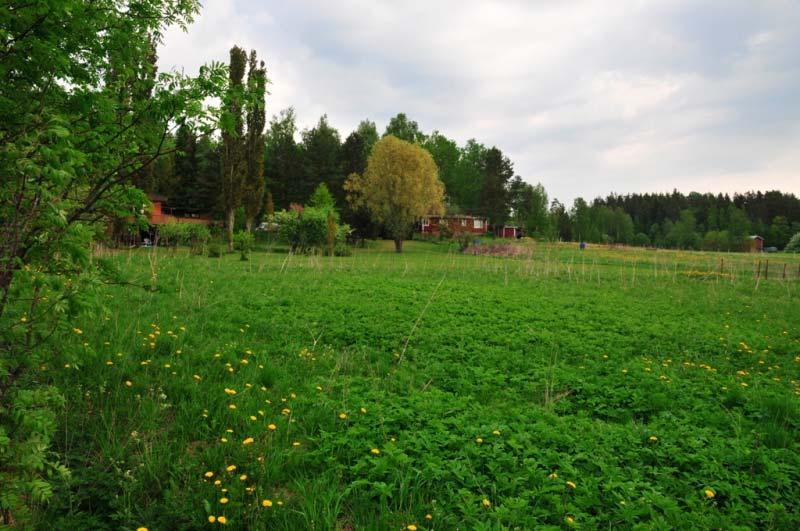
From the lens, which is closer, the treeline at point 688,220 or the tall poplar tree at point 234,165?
the tall poplar tree at point 234,165

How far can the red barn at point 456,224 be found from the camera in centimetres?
5360

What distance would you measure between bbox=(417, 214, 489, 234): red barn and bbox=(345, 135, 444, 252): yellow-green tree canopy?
16.1 m

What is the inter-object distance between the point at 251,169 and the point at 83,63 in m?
29.9

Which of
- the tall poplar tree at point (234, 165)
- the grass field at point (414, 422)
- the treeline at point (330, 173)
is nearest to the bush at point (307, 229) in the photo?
the tall poplar tree at point (234, 165)

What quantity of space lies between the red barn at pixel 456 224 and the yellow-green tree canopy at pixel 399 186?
16093 millimetres

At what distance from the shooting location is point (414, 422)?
3.97 m

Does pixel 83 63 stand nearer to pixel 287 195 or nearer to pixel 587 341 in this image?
pixel 587 341

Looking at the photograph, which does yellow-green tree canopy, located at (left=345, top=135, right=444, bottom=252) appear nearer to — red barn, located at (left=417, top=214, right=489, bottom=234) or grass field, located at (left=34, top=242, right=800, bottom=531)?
red barn, located at (left=417, top=214, right=489, bottom=234)

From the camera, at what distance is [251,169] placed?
31.3 m

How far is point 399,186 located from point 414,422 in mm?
31420

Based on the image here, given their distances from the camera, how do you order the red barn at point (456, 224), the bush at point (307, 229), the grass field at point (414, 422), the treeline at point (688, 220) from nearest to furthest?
the grass field at point (414, 422), the bush at point (307, 229), the red barn at point (456, 224), the treeline at point (688, 220)

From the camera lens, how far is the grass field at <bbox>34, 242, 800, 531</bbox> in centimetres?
286

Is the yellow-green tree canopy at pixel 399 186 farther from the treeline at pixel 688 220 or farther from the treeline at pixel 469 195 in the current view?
the treeline at pixel 688 220

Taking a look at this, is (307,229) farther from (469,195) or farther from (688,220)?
(688,220)
